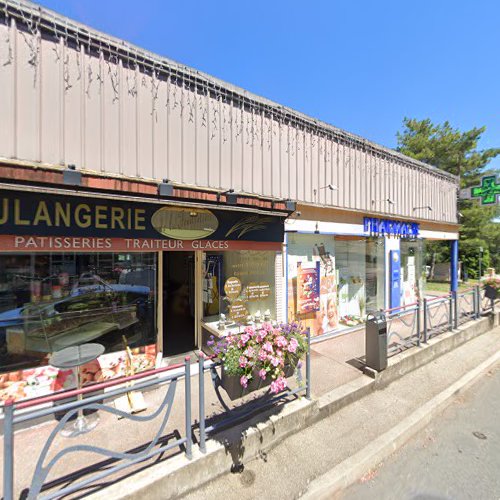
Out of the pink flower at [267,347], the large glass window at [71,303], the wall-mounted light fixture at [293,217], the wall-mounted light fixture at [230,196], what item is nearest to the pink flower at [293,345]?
the pink flower at [267,347]

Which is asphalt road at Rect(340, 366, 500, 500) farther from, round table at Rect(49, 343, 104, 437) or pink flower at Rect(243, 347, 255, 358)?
round table at Rect(49, 343, 104, 437)

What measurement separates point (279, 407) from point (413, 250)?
28.2 feet

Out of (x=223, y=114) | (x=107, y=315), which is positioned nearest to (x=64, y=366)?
(x=107, y=315)

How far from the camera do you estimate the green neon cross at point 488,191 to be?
9.84 m

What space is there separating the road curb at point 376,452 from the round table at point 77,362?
2703 millimetres

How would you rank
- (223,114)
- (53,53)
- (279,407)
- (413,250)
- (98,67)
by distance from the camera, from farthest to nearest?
(413,250), (223,114), (98,67), (53,53), (279,407)

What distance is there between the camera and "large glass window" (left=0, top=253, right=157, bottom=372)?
12.4 feet

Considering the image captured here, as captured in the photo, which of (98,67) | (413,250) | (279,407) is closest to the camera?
(279,407)

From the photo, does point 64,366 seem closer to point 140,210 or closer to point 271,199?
point 140,210

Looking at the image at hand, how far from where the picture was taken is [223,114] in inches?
199

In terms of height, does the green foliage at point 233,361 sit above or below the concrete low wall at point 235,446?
above

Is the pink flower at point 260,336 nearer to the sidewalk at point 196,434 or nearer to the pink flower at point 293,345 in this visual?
the pink flower at point 293,345

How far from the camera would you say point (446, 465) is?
2.95m

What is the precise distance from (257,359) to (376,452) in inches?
71.6
